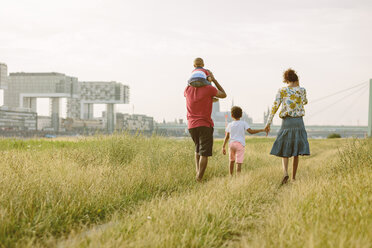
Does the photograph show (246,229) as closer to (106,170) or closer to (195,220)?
(195,220)

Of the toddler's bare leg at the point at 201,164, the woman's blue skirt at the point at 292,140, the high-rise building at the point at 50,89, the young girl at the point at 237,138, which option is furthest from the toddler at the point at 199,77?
the high-rise building at the point at 50,89

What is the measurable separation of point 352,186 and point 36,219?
3.48m

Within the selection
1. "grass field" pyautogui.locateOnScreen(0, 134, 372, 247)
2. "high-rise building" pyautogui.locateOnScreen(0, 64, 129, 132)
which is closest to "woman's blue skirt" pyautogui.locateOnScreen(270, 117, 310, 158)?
"grass field" pyautogui.locateOnScreen(0, 134, 372, 247)

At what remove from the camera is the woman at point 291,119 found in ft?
20.4

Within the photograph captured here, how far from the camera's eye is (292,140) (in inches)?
247

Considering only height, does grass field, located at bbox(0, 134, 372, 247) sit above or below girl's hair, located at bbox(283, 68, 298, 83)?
below

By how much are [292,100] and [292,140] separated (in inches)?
28.5

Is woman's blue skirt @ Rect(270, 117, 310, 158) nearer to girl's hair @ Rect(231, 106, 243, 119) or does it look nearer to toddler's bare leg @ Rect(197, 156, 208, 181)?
girl's hair @ Rect(231, 106, 243, 119)

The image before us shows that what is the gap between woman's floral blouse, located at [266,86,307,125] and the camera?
6.21 metres

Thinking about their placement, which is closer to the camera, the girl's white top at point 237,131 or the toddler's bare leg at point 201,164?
the toddler's bare leg at point 201,164

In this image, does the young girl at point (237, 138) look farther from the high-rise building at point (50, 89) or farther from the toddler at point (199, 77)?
the high-rise building at point (50, 89)

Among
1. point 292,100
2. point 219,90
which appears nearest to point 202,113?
point 219,90

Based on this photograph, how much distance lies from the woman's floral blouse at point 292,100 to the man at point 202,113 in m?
1.22

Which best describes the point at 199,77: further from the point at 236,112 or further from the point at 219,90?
the point at 236,112
